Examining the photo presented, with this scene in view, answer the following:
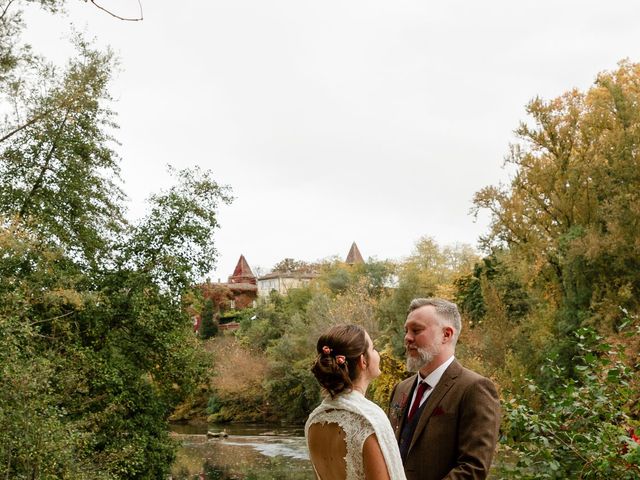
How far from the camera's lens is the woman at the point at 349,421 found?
9.46 ft

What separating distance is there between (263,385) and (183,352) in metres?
24.5

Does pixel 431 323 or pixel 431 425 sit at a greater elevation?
pixel 431 323

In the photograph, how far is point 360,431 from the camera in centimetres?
290

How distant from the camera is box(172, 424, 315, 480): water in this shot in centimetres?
2408

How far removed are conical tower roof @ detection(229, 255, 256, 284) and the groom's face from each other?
94.0 metres

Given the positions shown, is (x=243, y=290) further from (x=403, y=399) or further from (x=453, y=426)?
(x=453, y=426)

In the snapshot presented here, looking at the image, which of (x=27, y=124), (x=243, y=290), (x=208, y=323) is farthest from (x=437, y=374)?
(x=243, y=290)

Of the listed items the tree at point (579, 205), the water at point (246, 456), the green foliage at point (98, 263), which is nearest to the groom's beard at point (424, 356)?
the green foliage at point (98, 263)

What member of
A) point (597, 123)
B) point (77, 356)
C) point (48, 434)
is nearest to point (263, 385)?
point (597, 123)

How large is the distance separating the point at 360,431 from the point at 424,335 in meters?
0.69

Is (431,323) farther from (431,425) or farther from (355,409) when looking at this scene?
(355,409)

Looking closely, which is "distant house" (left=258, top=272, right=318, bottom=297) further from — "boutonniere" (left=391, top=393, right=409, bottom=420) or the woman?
the woman

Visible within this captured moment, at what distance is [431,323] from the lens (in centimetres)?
344

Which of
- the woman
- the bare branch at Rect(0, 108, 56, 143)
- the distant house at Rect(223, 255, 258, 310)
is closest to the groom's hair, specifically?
the woman
